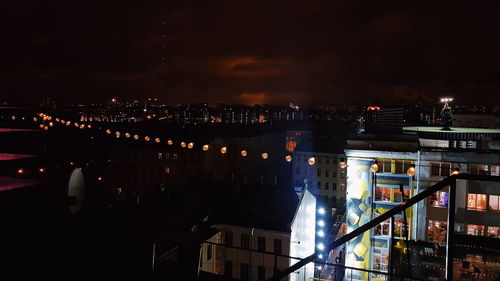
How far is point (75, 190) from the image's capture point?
29.5 feet

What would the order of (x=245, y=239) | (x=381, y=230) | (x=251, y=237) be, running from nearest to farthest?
(x=381, y=230) → (x=251, y=237) → (x=245, y=239)

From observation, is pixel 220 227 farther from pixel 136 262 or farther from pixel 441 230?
pixel 136 262

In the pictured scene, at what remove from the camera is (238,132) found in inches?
2030

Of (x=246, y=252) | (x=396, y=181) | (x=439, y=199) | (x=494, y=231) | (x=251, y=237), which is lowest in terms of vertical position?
(x=246, y=252)

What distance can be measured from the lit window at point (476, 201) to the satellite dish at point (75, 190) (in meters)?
14.2

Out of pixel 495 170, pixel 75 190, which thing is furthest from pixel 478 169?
pixel 75 190

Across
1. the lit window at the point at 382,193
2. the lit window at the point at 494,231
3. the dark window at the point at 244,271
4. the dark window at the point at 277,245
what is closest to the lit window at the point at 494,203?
the lit window at the point at 494,231

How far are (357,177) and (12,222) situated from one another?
1284 cm

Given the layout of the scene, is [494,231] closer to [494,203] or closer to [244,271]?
[494,203]

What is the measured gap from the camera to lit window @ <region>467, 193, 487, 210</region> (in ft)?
51.7

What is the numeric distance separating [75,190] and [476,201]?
1464 centimetres

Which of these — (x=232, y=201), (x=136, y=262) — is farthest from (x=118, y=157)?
(x=136, y=262)

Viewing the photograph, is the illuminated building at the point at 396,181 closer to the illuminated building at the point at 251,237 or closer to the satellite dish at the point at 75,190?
the illuminated building at the point at 251,237

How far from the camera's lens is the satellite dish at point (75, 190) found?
8.73 m
